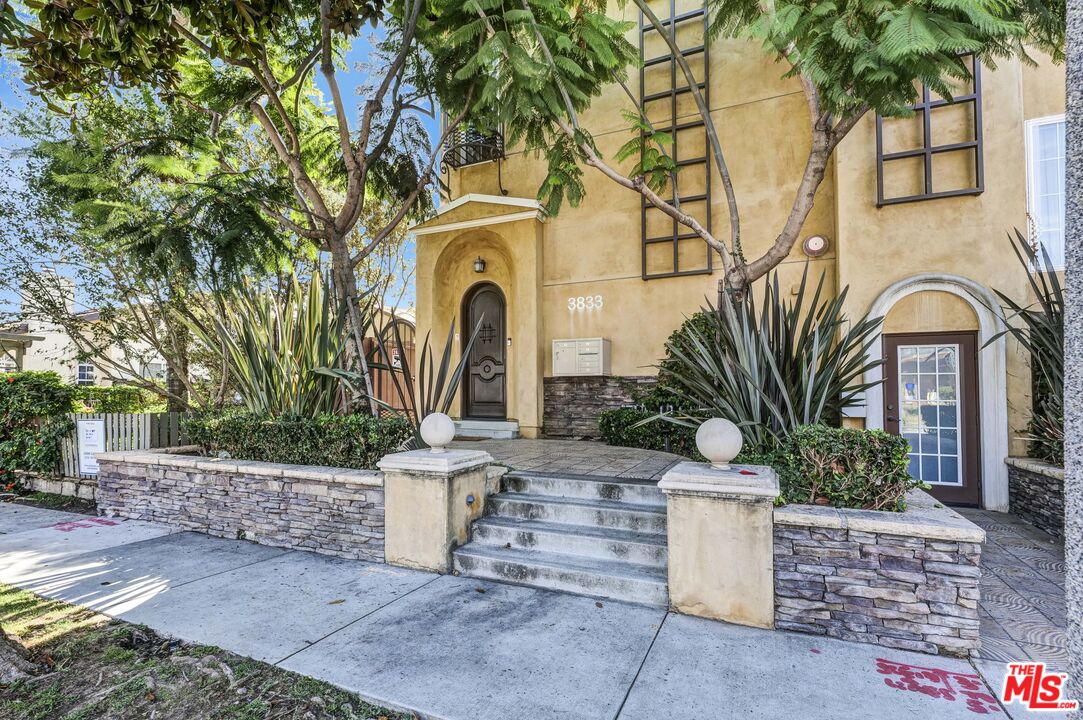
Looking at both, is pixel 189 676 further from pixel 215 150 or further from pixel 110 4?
pixel 215 150

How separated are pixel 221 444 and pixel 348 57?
204 inches

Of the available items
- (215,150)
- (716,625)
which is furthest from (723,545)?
(215,150)

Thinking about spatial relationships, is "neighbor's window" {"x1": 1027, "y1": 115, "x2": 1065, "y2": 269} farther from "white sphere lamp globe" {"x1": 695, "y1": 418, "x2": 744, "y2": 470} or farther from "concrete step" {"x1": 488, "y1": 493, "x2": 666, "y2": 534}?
"concrete step" {"x1": 488, "y1": 493, "x2": 666, "y2": 534}

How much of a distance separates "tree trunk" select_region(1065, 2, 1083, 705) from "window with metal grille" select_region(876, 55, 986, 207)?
5.68 meters

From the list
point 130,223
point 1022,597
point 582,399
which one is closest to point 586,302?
point 582,399

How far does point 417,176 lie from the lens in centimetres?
648

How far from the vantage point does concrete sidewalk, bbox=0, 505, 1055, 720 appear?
7.29 ft

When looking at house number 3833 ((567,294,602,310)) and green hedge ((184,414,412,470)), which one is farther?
house number 3833 ((567,294,602,310))

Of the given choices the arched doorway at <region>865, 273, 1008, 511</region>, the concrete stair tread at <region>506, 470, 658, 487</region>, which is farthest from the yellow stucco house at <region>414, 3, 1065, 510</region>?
the concrete stair tread at <region>506, 470, 658, 487</region>

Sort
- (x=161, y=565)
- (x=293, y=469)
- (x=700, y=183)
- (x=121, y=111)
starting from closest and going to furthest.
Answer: (x=161, y=565) → (x=293, y=469) → (x=121, y=111) → (x=700, y=183)

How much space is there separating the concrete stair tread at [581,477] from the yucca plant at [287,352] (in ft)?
6.46

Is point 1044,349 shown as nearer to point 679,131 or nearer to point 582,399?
point 679,131

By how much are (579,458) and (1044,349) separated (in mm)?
4489

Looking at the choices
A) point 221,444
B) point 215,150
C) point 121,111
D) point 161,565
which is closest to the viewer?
point 161,565
